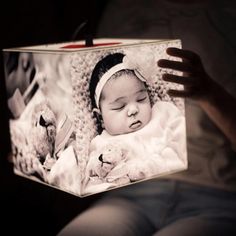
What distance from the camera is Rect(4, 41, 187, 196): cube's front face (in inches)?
38.2

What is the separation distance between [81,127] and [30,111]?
18 cm

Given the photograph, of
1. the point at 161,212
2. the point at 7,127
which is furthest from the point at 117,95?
the point at 7,127

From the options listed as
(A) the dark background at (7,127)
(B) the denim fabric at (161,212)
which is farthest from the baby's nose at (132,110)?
(A) the dark background at (7,127)

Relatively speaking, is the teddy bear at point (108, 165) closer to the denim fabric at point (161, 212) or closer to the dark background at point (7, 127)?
the denim fabric at point (161, 212)

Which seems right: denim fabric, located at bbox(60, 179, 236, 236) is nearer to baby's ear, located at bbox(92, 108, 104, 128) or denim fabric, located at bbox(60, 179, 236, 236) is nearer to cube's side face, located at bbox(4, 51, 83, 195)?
cube's side face, located at bbox(4, 51, 83, 195)

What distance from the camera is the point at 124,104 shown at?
1009 millimetres

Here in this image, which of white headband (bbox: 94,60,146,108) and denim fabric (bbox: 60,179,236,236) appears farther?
denim fabric (bbox: 60,179,236,236)

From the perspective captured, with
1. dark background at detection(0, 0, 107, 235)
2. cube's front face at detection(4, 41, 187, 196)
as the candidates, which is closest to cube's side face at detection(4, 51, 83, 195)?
cube's front face at detection(4, 41, 187, 196)

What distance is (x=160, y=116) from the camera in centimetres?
108

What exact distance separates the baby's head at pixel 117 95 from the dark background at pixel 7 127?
0.46m

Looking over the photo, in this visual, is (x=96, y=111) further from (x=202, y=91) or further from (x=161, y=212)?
(x=161, y=212)

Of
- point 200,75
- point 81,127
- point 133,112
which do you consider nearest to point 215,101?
point 200,75

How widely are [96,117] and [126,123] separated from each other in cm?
7

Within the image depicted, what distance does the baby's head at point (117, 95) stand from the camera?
38.6 inches
